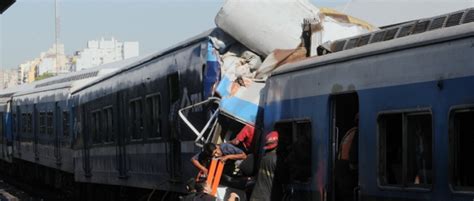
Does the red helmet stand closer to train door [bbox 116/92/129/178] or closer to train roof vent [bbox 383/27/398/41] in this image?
train roof vent [bbox 383/27/398/41]

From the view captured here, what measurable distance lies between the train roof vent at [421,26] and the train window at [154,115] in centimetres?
668

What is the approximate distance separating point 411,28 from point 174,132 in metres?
5.70

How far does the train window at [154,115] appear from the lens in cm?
1315

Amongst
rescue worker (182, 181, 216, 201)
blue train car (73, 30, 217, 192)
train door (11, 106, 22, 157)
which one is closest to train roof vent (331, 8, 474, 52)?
rescue worker (182, 181, 216, 201)

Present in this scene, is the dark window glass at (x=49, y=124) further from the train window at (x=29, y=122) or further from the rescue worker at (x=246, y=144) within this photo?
the rescue worker at (x=246, y=144)

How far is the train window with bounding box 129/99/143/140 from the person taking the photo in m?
14.5

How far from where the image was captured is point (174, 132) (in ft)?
39.8

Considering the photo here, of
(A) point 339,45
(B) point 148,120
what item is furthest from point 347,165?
(B) point 148,120

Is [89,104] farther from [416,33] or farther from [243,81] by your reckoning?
[416,33]

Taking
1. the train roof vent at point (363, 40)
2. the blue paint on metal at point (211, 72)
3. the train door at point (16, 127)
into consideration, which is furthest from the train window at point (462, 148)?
the train door at point (16, 127)

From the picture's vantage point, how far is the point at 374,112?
669 centimetres

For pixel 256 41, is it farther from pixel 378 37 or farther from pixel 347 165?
pixel 347 165

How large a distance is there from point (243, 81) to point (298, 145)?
1729 millimetres

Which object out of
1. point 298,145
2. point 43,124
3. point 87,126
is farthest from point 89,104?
point 298,145
